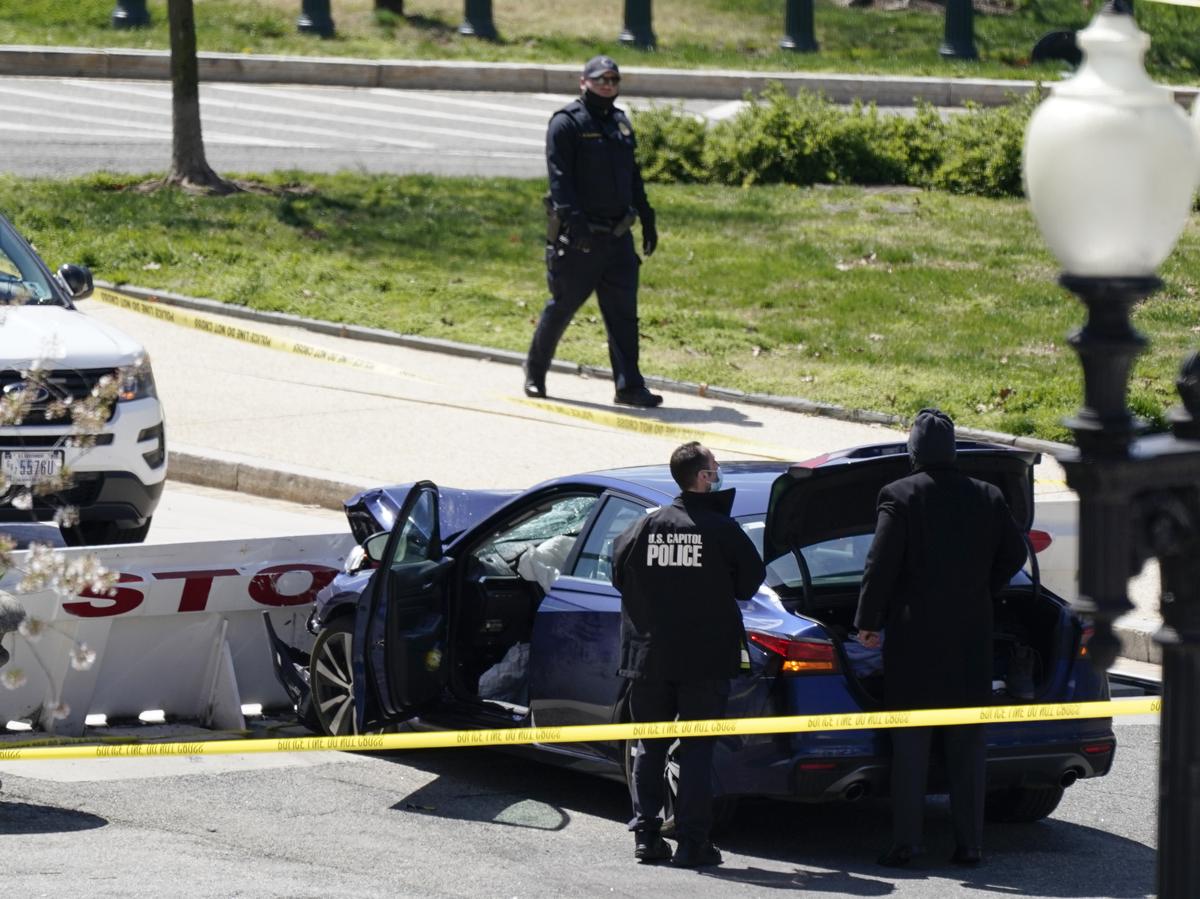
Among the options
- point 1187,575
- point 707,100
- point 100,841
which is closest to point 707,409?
point 100,841

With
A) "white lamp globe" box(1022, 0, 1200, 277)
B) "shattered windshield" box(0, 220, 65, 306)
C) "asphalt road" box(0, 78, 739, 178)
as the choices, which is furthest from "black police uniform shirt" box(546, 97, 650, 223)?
"white lamp globe" box(1022, 0, 1200, 277)

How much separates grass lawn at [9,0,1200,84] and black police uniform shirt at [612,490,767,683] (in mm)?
22975

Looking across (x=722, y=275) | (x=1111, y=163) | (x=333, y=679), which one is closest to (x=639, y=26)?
(x=722, y=275)

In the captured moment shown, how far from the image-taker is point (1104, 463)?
3.97 meters

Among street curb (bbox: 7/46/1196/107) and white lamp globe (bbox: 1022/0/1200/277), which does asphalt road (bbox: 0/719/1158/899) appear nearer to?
white lamp globe (bbox: 1022/0/1200/277)

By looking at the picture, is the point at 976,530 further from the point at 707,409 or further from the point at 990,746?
the point at 707,409

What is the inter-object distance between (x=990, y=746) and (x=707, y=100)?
899 inches

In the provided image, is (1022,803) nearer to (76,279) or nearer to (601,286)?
(76,279)

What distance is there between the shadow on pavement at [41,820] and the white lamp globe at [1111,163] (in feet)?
17.0

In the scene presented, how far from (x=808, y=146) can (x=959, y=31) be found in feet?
32.2

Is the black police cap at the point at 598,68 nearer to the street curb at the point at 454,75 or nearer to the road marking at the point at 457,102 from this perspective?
the road marking at the point at 457,102

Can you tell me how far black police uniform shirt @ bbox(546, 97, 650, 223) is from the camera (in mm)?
14562

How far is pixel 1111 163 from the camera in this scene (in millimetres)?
3895

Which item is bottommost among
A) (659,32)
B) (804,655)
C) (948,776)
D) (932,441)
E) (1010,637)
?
(948,776)
